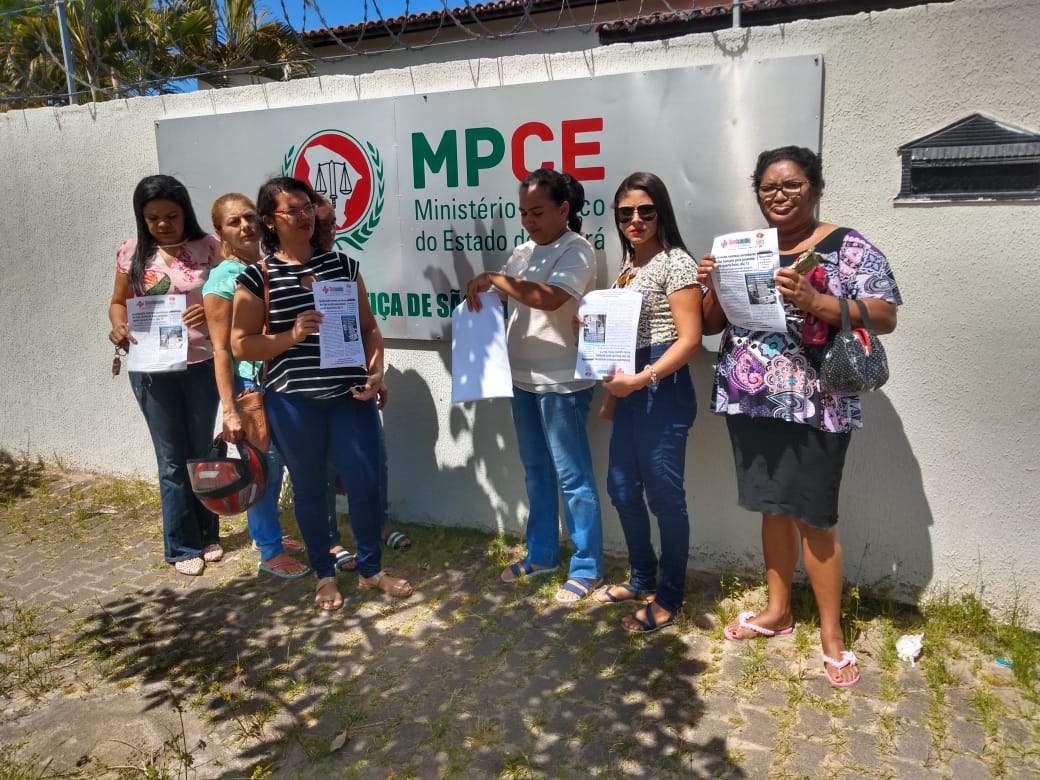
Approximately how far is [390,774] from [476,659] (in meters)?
0.73

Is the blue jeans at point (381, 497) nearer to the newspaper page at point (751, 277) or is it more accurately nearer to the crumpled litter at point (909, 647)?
the newspaper page at point (751, 277)

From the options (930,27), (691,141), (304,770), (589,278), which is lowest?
(304,770)

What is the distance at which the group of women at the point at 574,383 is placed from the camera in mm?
2805

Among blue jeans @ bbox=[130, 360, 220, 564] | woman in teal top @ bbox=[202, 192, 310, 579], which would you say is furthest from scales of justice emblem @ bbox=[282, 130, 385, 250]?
blue jeans @ bbox=[130, 360, 220, 564]

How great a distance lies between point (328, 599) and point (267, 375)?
110 centimetres

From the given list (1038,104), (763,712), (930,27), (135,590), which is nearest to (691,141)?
(930,27)

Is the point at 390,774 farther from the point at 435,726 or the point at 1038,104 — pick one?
the point at 1038,104

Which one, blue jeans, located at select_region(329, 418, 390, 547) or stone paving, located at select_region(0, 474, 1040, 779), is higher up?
blue jeans, located at select_region(329, 418, 390, 547)

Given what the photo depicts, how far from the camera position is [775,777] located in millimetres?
2453

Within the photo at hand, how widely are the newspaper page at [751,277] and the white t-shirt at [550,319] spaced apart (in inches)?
28.5

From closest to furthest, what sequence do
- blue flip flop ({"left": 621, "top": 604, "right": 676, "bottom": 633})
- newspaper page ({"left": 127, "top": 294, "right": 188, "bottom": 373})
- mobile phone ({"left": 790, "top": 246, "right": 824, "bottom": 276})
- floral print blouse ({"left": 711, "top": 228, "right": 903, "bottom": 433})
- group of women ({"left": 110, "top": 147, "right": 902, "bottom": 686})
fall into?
mobile phone ({"left": 790, "top": 246, "right": 824, "bottom": 276}) → floral print blouse ({"left": 711, "top": 228, "right": 903, "bottom": 433}) → group of women ({"left": 110, "top": 147, "right": 902, "bottom": 686}) → blue flip flop ({"left": 621, "top": 604, "right": 676, "bottom": 633}) → newspaper page ({"left": 127, "top": 294, "right": 188, "bottom": 373})

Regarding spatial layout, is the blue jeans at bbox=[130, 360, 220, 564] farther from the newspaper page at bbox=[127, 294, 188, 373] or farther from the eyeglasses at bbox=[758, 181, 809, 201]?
the eyeglasses at bbox=[758, 181, 809, 201]

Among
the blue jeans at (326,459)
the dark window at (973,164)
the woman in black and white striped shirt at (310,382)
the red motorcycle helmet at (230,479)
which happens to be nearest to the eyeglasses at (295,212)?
the woman in black and white striped shirt at (310,382)

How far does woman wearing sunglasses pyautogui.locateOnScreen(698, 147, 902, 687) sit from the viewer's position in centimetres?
267
